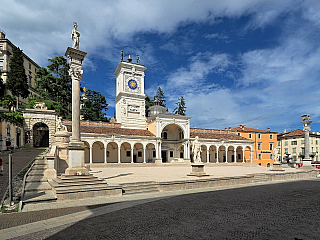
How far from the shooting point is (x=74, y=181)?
32.6 ft

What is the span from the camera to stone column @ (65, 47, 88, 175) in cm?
1075

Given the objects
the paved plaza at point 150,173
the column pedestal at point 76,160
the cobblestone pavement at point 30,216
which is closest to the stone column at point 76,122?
the column pedestal at point 76,160

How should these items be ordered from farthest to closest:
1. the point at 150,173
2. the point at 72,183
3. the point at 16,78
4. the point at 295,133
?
1. the point at 295,133
2. the point at 16,78
3. the point at 150,173
4. the point at 72,183

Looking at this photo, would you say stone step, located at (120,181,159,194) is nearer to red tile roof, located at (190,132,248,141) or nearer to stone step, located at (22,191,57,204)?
stone step, located at (22,191,57,204)

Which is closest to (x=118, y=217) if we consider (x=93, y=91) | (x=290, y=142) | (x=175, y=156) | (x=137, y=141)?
(x=137, y=141)

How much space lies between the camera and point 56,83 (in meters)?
44.4

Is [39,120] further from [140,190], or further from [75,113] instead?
[140,190]

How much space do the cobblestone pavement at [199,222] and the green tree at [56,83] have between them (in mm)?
41283

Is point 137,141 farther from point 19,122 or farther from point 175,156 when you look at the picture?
point 19,122

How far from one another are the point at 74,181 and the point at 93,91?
2010 inches

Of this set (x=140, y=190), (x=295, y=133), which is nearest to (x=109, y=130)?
(x=140, y=190)

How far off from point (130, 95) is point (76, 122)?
107ft

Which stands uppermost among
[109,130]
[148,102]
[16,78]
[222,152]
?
[16,78]

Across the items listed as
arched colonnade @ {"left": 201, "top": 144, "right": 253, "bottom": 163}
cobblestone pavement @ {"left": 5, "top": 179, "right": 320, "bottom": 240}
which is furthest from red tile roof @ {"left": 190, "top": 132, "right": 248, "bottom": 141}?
cobblestone pavement @ {"left": 5, "top": 179, "right": 320, "bottom": 240}
